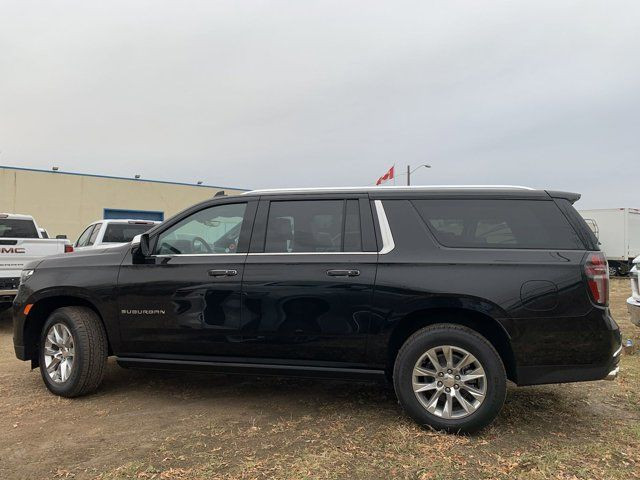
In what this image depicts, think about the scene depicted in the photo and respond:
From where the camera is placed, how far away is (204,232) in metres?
4.39

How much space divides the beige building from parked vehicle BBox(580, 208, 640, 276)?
16.4 metres

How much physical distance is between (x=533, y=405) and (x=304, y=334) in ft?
7.13

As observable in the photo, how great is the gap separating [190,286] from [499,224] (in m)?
2.54

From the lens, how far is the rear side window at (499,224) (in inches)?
145

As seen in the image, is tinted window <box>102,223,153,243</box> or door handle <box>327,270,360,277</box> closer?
door handle <box>327,270,360,277</box>

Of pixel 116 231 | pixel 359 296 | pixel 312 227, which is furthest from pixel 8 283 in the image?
pixel 359 296

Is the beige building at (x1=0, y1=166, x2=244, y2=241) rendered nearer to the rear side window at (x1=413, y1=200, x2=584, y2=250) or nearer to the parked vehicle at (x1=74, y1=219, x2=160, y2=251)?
the parked vehicle at (x1=74, y1=219, x2=160, y2=251)

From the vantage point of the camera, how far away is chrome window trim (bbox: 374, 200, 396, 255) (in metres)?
3.85

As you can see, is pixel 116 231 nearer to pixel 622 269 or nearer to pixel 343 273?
pixel 343 273

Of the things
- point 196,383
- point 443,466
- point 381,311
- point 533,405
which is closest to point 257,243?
point 381,311

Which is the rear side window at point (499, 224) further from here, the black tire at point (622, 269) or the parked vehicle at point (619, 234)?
the black tire at point (622, 269)

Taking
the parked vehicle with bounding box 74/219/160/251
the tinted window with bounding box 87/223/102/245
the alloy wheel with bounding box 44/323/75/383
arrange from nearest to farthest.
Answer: the alloy wheel with bounding box 44/323/75/383
the parked vehicle with bounding box 74/219/160/251
the tinted window with bounding box 87/223/102/245

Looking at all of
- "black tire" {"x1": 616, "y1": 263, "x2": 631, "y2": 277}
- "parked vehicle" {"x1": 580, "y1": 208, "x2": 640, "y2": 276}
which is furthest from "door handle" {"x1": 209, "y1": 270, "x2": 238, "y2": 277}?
"black tire" {"x1": 616, "y1": 263, "x2": 631, "y2": 277}

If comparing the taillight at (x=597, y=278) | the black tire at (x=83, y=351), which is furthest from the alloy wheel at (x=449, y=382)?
the black tire at (x=83, y=351)
